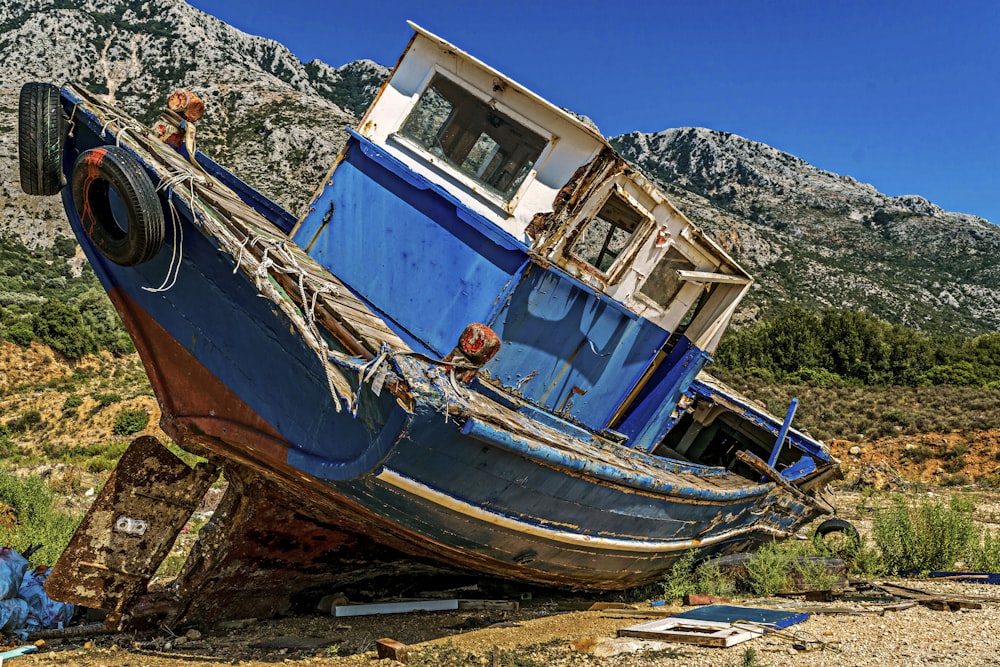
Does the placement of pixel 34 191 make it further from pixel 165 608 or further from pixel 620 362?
pixel 620 362

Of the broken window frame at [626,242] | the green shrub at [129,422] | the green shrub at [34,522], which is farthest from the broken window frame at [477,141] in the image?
the green shrub at [129,422]

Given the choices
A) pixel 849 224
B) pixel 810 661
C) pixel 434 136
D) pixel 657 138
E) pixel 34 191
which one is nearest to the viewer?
pixel 810 661

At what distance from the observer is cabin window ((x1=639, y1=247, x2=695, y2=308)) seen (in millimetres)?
6516

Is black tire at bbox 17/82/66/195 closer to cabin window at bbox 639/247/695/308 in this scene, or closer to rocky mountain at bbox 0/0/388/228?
cabin window at bbox 639/247/695/308

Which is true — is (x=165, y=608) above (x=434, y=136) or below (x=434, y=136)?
below

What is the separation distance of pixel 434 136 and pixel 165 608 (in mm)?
4203

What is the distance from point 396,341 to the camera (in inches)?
183

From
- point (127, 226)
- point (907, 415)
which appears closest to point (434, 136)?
point (127, 226)

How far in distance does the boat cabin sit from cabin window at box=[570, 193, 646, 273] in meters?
0.06

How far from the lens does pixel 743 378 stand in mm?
26594

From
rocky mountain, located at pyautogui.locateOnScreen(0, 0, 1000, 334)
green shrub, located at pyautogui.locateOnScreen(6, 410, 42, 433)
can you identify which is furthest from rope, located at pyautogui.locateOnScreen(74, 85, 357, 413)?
rocky mountain, located at pyautogui.locateOnScreen(0, 0, 1000, 334)

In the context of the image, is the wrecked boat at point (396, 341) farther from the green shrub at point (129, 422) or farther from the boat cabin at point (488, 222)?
the green shrub at point (129, 422)

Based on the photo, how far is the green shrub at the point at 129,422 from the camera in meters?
17.5

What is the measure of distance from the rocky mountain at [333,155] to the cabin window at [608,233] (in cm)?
3550
